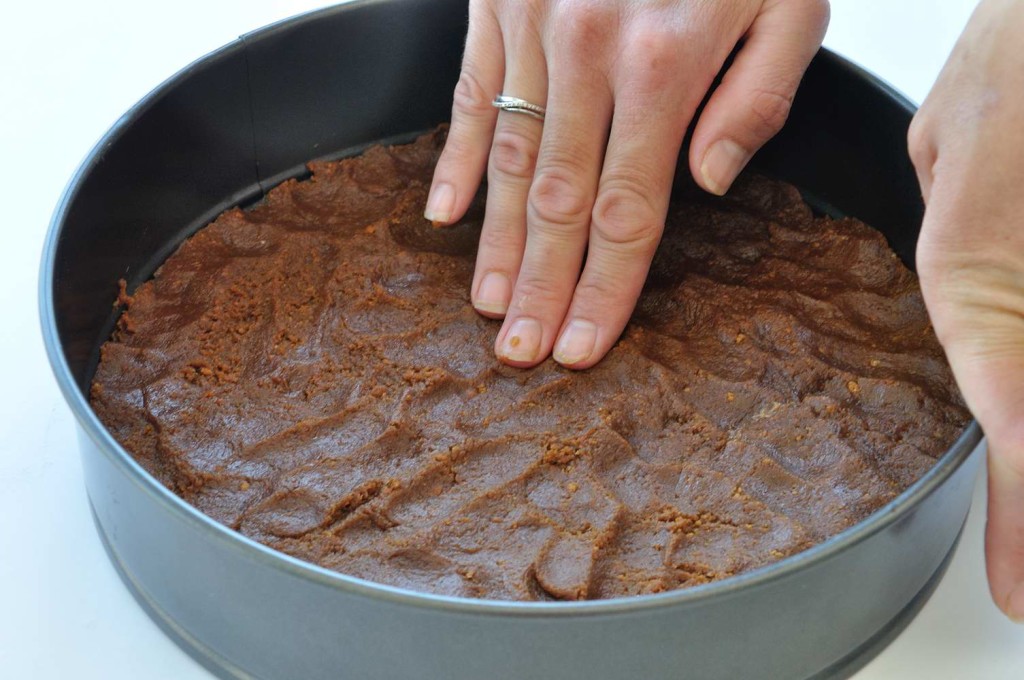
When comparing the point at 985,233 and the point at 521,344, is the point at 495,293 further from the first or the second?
the point at 985,233

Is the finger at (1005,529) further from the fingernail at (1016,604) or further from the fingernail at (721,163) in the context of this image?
the fingernail at (721,163)

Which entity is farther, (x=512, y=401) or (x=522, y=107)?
(x=522, y=107)

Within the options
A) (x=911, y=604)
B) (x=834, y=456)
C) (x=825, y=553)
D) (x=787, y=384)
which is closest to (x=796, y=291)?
(x=787, y=384)

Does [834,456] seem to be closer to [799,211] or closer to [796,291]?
[796,291]

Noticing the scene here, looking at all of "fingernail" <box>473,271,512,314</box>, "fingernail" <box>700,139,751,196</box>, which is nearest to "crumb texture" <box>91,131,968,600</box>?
"fingernail" <box>473,271,512,314</box>

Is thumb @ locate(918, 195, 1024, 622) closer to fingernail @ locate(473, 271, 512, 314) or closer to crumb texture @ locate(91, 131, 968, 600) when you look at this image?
crumb texture @ locate(91, 131, 968, 600)

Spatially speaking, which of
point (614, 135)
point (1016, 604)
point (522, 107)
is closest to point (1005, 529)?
point (1016, 604)

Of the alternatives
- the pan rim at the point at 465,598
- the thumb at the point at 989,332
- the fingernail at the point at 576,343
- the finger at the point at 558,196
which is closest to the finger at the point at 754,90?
the finger at the point at 558,196
